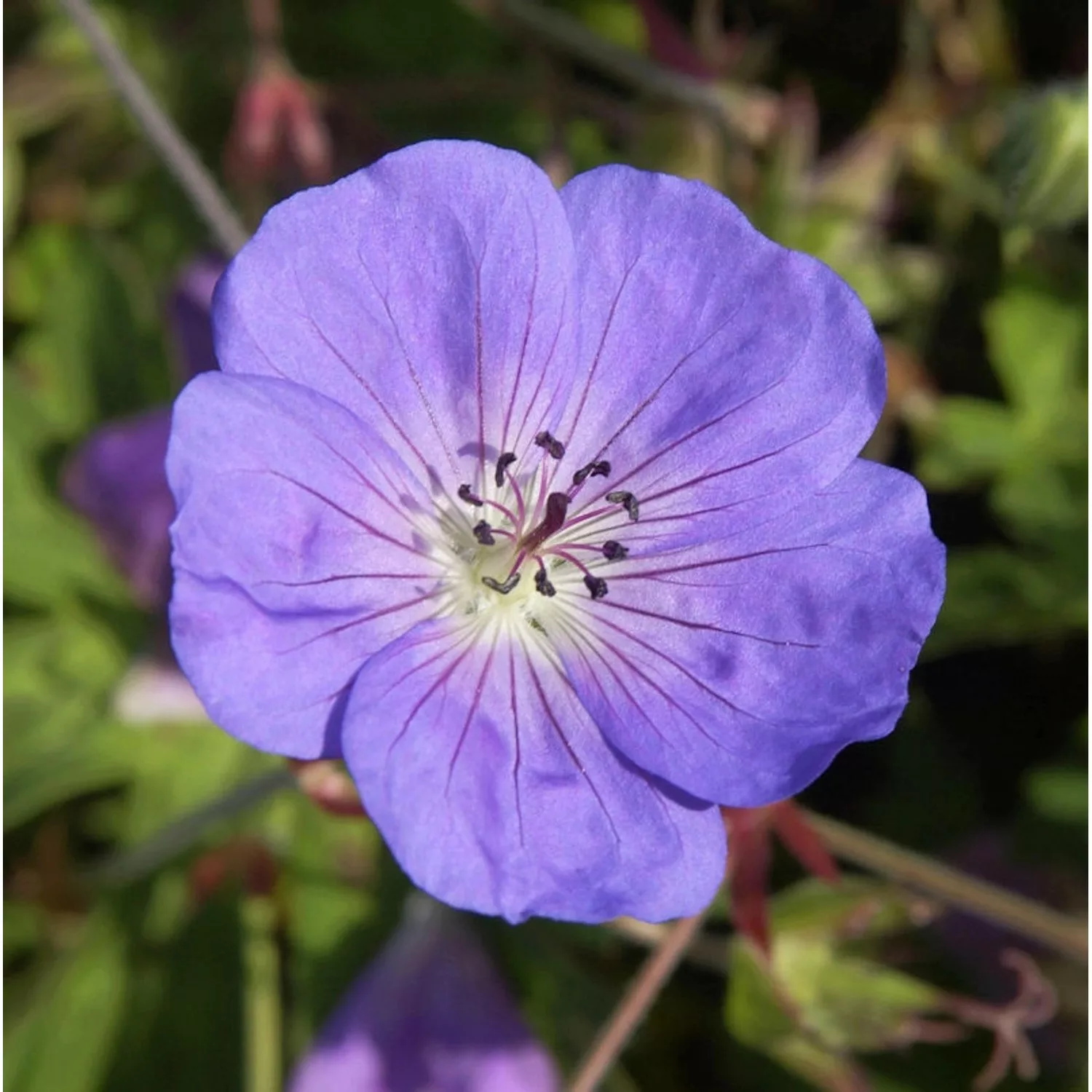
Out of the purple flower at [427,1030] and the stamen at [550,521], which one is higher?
the stamen at [550,521]

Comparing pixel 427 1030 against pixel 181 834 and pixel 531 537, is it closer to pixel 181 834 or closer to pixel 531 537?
pixel 181 834

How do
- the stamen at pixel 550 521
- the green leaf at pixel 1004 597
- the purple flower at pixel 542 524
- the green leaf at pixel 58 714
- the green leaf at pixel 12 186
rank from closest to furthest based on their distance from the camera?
the purple flower at pixel 542 524 → the stamen at pixel 550 521 → the green leaf at pixel 58 714 → the green leaf at pixel 1004 597 → the green leaf at pixel 12 186

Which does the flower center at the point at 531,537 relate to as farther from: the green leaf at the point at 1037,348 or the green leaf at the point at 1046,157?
the green leaf at the point at 1037,348

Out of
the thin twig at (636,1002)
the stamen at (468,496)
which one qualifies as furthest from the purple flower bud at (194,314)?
the thin twig at (636,1002)

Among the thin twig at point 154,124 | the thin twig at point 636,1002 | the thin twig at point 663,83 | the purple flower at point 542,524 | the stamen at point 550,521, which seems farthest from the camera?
the thin twig at point 663,83

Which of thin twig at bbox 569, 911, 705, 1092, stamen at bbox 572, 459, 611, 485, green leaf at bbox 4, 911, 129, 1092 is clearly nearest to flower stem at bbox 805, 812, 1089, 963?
thin twig at bbox 569, 911, 705, 1092

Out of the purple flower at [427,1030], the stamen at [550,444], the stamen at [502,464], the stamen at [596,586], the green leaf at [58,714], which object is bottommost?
the purple flower at [427,1030]
